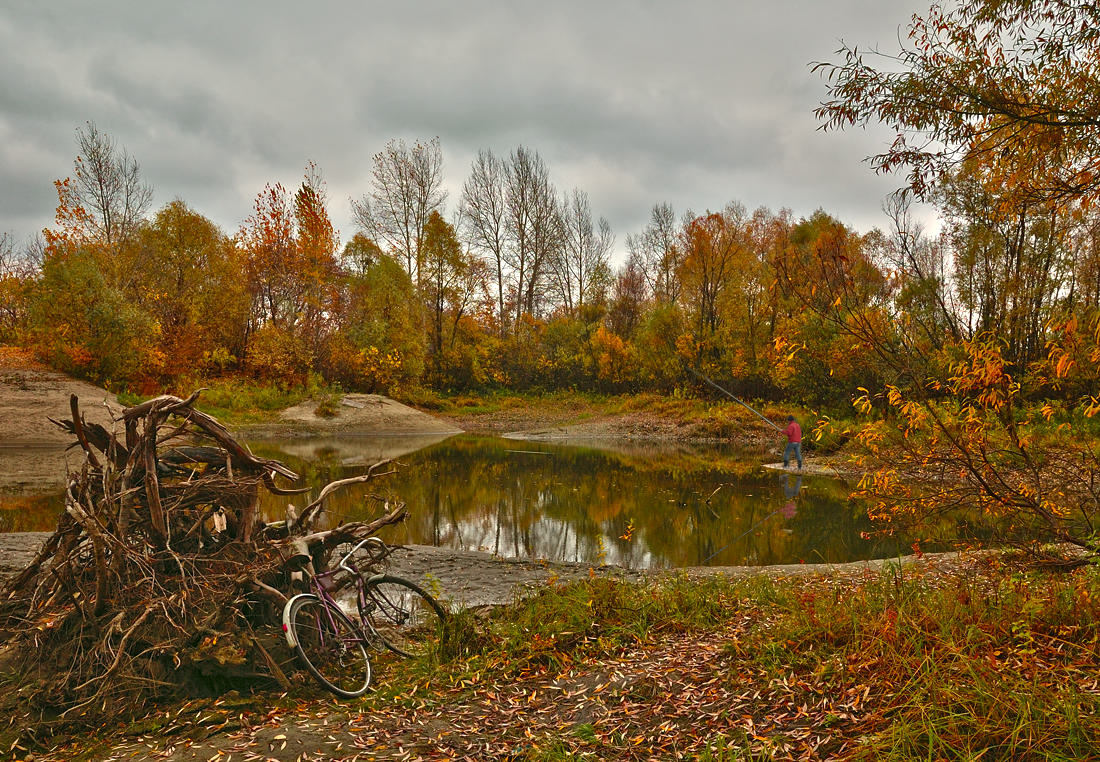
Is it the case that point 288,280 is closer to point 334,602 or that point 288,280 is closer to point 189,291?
point 189,291

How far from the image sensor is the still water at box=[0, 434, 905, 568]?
10414 mm

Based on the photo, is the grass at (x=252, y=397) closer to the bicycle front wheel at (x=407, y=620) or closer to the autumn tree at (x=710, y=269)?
the autumn tree at (x=710, y=269)

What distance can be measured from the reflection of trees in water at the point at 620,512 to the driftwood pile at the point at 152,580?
17.0 feet

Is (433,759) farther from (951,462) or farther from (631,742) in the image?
(951,462)

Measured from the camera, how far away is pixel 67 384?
24609mm

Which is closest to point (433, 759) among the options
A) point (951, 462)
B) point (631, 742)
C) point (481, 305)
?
point (631, 742)

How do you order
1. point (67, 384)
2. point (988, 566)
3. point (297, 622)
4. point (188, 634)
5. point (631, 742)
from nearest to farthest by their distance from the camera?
point (631, 742) < point (188, 634) < point (988, 566) < point (297, 622) < point (67, 384)

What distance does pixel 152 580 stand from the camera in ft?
15.6

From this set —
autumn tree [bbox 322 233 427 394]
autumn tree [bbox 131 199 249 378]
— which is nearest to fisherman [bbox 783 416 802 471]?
autumn tree [bbox 322 233 427 394]

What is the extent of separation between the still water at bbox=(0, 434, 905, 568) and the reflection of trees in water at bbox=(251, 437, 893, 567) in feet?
0.09

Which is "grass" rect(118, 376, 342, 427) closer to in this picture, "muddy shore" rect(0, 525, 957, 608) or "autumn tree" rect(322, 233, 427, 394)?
"autumn tree" rect(322, 233, 427, 394)

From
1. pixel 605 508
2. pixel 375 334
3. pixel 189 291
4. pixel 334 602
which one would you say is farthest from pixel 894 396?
pixel 189 291

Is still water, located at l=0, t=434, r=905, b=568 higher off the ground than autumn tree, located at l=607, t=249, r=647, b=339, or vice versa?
autumn tree, located at l=607, t=249, r=647, b=339

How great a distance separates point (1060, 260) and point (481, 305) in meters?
31.1
